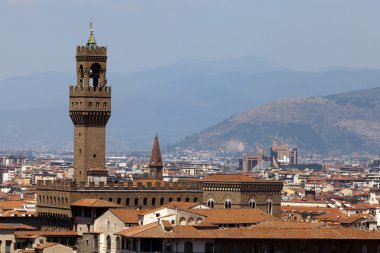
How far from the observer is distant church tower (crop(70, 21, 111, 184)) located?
109250mm

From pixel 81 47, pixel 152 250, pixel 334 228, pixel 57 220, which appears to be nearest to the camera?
pixel 152 250

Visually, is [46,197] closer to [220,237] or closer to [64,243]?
[64,243]

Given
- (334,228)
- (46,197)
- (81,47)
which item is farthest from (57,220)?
(334,228)

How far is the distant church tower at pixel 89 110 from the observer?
109250 millimetres

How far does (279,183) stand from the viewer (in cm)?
10525

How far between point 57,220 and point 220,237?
26316 mm

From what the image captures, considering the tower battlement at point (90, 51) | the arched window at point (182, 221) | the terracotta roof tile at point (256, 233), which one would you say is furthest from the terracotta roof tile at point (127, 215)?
the tower battlement at point (90, 51)

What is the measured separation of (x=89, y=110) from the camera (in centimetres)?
11012

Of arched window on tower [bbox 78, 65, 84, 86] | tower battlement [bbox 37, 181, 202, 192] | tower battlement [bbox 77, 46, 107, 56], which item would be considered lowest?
tower battlement [bbox 37, 181, 202, 192]

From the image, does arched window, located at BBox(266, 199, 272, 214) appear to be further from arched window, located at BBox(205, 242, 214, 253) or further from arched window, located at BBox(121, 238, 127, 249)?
arched window, located at BBox(205, 242, 214, 253)

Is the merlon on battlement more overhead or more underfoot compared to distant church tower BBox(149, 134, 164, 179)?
more underfoot

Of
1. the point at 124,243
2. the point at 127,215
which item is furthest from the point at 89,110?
the point at 124,243

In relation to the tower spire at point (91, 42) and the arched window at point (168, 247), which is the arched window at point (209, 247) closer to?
the arched window at point (168, 247)

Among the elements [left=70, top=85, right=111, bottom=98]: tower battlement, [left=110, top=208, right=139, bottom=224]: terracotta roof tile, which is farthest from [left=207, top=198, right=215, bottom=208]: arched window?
[left=70, top=85, right=111, bottom=98]: tower battlement
